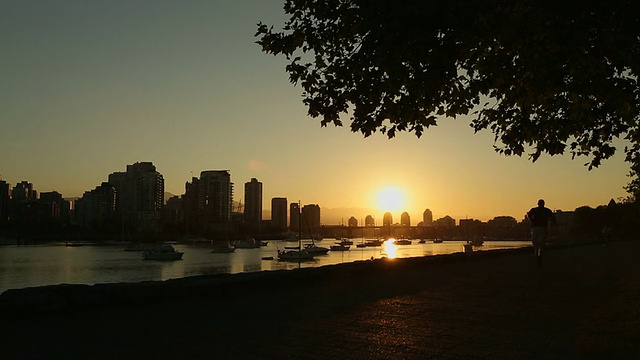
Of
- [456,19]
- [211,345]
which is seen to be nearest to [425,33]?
[456,19]

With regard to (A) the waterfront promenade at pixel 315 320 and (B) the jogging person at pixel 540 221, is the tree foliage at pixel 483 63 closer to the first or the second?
(A) the waterfront promenade at pixel 315 320

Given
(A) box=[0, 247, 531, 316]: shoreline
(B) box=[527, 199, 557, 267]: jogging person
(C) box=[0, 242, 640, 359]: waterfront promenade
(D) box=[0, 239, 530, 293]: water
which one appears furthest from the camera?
(D) box=[0, 239, 530, 293]: water

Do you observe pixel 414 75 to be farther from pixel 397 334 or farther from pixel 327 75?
pixel 397 334

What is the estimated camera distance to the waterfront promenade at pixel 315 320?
5191 mm

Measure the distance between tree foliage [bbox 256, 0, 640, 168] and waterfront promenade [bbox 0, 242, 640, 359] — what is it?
2547mm

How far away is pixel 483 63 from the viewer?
7652 millimetres

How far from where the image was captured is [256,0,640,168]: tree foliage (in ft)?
19.9

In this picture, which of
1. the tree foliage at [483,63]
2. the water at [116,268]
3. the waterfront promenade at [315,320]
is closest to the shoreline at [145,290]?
the waterfront promenade at [315,320]

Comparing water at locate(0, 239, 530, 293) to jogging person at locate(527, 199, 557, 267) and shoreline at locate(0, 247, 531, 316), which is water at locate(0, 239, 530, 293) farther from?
shoreline at locate(0, 247, 531, 316)

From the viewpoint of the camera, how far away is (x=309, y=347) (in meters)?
5.31

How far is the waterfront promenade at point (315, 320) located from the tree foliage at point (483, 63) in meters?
2.55

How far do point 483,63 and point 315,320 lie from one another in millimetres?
4276

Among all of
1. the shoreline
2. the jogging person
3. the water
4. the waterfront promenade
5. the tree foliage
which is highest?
the tree foliage

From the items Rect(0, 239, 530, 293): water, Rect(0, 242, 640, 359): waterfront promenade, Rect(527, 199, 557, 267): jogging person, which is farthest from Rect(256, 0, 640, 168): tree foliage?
Rect(0, 239, 530, 293): water
